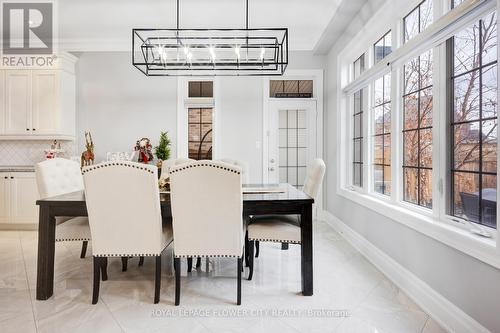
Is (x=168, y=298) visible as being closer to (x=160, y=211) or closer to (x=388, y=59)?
(x=160, y=211)

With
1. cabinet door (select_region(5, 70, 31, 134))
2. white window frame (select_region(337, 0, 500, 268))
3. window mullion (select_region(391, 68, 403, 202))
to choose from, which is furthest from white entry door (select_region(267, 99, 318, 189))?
cabinet door (select_region(5, 70, 31, 134))

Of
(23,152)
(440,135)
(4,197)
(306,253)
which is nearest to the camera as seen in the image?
(440,135)

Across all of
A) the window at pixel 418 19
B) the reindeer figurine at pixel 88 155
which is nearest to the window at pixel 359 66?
the window at pixel 418 19

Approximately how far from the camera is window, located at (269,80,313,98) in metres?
4.88

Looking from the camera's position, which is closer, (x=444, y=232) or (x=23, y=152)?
(x=444, y=232)

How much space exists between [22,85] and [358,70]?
4786 millimetres

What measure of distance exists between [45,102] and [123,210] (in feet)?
11.1

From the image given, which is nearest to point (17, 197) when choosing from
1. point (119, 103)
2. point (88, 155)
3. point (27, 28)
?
point (88, 155)

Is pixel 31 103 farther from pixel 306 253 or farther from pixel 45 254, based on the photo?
pixel 306 253

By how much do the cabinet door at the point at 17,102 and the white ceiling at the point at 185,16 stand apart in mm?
866

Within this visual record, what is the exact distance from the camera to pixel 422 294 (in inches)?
83.0

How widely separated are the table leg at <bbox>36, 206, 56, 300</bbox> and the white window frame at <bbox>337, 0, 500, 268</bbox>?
2.75 m

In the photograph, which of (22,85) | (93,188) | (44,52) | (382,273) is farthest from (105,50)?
(382,273)

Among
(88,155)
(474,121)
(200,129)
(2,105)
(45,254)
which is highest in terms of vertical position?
(2,105)
